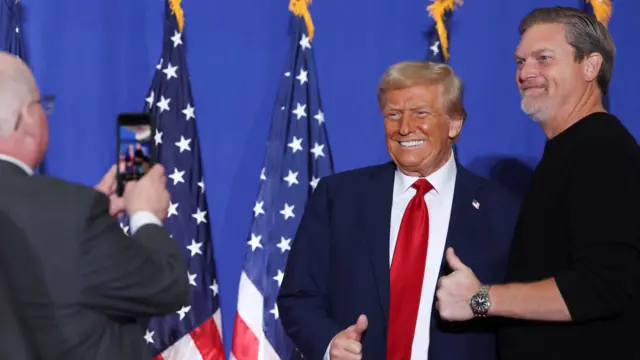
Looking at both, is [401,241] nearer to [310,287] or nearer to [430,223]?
[430,223]

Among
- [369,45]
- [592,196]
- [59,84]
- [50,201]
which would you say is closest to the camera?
[50,201]

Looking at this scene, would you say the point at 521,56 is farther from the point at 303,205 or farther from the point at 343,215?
the point at 303,205

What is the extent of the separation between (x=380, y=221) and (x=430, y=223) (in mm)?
145

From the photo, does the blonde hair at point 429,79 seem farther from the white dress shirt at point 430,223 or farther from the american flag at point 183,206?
the american flag at point 183,206

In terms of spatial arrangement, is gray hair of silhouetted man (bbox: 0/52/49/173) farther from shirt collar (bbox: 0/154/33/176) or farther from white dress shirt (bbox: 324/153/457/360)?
white dress shirt (bbox: 324/153/457/360)

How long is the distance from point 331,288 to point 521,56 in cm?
86

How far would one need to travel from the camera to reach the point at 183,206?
3133 mm

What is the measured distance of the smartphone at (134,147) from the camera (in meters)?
1.75

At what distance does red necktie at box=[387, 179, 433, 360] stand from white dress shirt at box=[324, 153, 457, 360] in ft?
→ 0.06

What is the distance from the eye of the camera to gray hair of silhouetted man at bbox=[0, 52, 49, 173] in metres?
1.62

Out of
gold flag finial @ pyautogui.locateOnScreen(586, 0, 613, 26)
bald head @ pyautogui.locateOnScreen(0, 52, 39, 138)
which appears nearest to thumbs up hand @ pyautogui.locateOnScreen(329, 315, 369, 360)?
bald head @ pyautogui.locateOnScreen(0, 52, 39, 138)

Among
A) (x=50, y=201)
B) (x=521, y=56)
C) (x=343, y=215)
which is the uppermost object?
(x=521, y=56)

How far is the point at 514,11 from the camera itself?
362 cm

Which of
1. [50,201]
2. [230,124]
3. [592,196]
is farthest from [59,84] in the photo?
[592,196]
